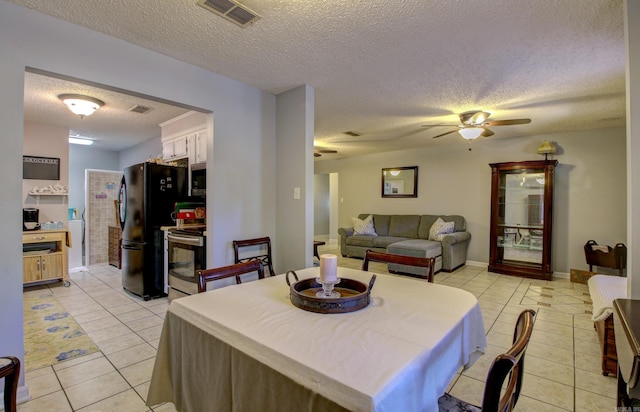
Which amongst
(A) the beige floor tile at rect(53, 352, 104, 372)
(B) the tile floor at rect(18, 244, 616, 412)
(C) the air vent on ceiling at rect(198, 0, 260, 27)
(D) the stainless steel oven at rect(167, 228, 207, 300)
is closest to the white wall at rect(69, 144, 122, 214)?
(B) the tile floor at rect(18, 244, 616, 412)

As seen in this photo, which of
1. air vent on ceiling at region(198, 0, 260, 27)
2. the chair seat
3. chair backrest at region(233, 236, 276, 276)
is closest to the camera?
the chair seat

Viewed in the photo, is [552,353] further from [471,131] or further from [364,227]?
[364,227]

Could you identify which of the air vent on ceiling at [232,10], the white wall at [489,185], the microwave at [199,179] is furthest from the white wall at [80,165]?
the air vent on ceiling at [232,10]

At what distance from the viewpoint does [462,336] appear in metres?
1.22

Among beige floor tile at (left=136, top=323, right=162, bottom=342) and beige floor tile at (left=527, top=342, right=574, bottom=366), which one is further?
beige floor tile at (left=136, top=323, right=162, bottom=342)

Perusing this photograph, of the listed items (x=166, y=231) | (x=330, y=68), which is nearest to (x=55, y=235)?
(x=166, y=231)

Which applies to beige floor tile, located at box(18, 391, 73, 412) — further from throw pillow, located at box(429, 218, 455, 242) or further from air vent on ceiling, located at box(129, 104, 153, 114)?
throw pillow, located at box(429, 218, 455, 242)

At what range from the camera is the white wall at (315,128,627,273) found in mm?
4676

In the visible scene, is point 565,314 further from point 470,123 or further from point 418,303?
point 418,303

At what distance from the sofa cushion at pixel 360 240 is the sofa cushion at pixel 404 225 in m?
0.53

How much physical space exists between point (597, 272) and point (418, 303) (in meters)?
5.08

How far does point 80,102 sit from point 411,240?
539cm

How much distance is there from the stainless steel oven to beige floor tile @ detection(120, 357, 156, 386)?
38.0 inches

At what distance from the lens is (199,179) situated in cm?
405
